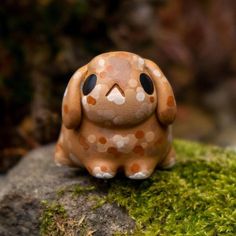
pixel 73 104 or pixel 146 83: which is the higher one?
pixel 146 83

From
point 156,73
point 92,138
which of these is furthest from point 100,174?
point 156,73

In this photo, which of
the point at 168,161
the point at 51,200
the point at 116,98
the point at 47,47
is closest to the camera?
the point at 116,98

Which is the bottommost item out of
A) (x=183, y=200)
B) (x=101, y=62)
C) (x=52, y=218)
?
(x=52, y=218)

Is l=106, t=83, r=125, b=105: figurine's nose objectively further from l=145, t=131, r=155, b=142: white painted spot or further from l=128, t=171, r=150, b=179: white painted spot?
l=128, t=171, r=150, b=179: white painted spot

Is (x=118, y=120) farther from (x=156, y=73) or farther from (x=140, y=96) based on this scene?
(x=156, y=73)

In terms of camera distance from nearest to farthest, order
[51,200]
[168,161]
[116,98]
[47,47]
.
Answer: [116,98], [51,200], [168,161], [47,47]

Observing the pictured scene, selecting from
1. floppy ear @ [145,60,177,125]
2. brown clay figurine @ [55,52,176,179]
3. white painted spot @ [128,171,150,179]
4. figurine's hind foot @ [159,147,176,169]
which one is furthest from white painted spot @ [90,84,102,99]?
figurine's hind foot @ [159,147,176,169]

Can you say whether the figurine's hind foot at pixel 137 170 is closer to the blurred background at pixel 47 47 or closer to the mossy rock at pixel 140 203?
the mossy rock at pixel 140 203
